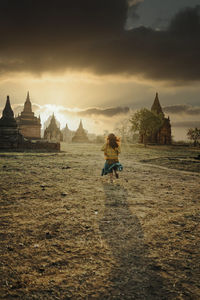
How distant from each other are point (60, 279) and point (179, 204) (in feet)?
9.46

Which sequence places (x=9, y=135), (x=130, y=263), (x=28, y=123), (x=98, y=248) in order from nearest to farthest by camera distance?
(x=130, y=263)
(x=98, y=248)
(x=9, y=135)
(x=28, y=123)

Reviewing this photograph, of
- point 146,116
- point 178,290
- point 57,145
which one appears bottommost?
point 178,290

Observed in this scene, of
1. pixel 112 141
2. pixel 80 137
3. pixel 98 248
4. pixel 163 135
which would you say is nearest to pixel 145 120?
pixel 163 135

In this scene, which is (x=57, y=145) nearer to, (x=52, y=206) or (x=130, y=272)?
(x=52, y=206)

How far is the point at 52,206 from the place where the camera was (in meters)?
3.39

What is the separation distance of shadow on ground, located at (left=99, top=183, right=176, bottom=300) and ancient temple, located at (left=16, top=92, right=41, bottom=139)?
46866 mm

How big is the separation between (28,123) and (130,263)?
1973 inches

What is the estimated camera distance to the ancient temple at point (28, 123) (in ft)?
150

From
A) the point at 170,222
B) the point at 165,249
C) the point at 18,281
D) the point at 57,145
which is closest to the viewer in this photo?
the point at 18,281

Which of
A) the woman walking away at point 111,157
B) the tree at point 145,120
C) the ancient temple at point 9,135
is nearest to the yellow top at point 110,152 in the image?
the woman walking away at point 111,157

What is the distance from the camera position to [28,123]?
155ft

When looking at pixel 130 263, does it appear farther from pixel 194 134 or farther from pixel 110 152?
pixel 194 134

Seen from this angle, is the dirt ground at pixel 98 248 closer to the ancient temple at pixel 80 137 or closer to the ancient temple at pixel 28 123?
the ancient temple at pixel 28 123

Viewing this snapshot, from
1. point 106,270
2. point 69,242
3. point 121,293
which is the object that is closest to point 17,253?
point 69,242
